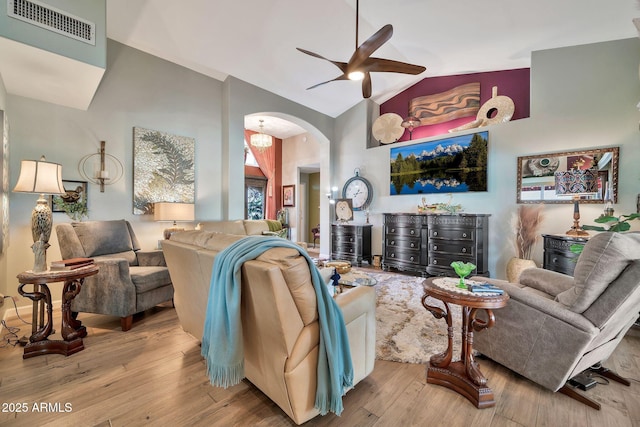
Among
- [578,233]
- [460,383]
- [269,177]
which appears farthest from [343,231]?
[460,383]

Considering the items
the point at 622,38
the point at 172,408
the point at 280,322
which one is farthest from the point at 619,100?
the point at 172,408

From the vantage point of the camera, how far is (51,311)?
2.24 m

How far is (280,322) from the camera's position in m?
1.29

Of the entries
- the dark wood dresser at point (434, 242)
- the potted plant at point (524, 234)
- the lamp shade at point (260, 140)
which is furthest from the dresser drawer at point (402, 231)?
the lamp shade at point (260, 140)

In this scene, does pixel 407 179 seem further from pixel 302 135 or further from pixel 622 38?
pixel 302 135

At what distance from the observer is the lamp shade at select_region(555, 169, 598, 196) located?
3.47 m

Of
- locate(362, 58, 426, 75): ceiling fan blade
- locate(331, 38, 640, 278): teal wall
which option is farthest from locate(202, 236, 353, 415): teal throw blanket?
locate(331, 38, 640, 278): teal wall

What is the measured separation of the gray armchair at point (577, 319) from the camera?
4.82ft

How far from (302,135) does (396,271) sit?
191 inches

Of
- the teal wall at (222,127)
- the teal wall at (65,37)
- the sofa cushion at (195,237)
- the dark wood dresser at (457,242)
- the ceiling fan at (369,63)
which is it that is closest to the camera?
the sofa cushion at (195,237)

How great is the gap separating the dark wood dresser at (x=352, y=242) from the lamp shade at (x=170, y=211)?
10.1 ft

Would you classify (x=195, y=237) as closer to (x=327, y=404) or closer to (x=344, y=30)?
(x=327, y=404)

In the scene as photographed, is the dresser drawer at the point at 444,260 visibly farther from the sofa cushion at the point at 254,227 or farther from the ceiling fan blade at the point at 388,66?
the sofa cushion at the point at 254,227

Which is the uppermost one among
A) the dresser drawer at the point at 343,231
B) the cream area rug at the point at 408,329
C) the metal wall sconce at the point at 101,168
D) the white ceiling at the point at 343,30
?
the white ceiling at the point at 343,30
